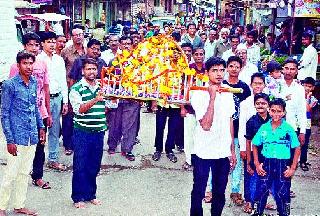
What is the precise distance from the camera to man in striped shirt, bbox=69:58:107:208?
18.1 feet

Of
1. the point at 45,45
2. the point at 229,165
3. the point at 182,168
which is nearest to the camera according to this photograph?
the point at 229,165

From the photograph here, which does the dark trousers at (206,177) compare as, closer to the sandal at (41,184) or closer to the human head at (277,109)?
the human head at (277,109)

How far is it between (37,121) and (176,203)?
1958mm

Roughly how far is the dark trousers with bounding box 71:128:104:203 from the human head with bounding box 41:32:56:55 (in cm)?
168

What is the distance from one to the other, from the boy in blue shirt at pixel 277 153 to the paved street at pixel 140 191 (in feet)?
2.82

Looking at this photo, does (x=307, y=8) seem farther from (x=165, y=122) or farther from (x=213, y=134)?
(x=213, y=134)

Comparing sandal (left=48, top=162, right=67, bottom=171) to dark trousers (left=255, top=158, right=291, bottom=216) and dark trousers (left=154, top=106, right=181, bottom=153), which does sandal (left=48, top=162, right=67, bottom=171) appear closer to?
dark trousers (left=154, top=106, right=181, bottom=153)

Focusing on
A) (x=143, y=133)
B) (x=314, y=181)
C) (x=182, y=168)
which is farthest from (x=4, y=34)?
(x=314, y=181)

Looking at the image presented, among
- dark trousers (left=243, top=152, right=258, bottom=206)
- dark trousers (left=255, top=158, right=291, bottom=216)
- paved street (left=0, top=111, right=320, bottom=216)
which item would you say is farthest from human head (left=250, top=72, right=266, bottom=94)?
paved street (left=0, top=111, right=320, bottom=216)

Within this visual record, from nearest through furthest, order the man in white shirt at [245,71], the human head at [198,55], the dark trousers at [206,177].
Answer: the dark trousers at [206,177] < the man in white shirt at [245,71] < the human head at [198,55]

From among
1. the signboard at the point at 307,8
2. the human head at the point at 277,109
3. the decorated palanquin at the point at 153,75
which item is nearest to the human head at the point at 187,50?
the decorated palanquin at the point at 153,75

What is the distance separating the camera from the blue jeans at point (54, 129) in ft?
22.8

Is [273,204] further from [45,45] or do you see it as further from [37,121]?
[45,45]

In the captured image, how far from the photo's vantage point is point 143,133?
9.73 m
